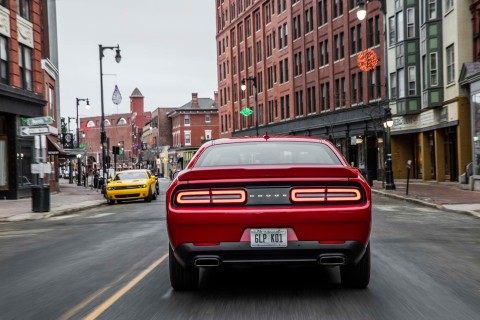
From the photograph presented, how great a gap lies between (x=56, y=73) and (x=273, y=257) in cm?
4008

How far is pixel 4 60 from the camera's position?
27.8 meters

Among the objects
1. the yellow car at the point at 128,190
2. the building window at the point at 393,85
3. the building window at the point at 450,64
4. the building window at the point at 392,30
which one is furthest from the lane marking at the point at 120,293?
the building window at the point at 392,30

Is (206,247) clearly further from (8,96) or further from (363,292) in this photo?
(8,96)

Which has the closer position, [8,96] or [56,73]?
[8,96]

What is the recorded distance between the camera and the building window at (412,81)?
35562mm

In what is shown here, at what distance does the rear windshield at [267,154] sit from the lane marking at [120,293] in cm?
156

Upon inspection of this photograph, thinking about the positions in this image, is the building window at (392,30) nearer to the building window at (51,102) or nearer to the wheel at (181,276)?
the building window at (51,102)

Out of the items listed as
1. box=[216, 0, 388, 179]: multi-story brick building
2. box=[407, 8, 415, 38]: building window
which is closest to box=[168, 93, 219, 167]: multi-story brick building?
box=[216, 0, 388, 179]: multi-story brick building

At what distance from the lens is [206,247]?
584cm

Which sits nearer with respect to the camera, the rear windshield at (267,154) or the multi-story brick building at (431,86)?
the rear windshield at (267,154)

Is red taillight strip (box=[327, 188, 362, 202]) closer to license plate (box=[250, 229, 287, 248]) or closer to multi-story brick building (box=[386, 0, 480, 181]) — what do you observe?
license plate (box=[250, 229, 287, 248])

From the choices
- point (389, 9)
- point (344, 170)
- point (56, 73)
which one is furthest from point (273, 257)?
point (56, 73)

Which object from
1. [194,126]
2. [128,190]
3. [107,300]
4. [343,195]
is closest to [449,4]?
[128,190]

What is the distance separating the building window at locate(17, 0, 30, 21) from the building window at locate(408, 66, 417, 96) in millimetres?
20732
